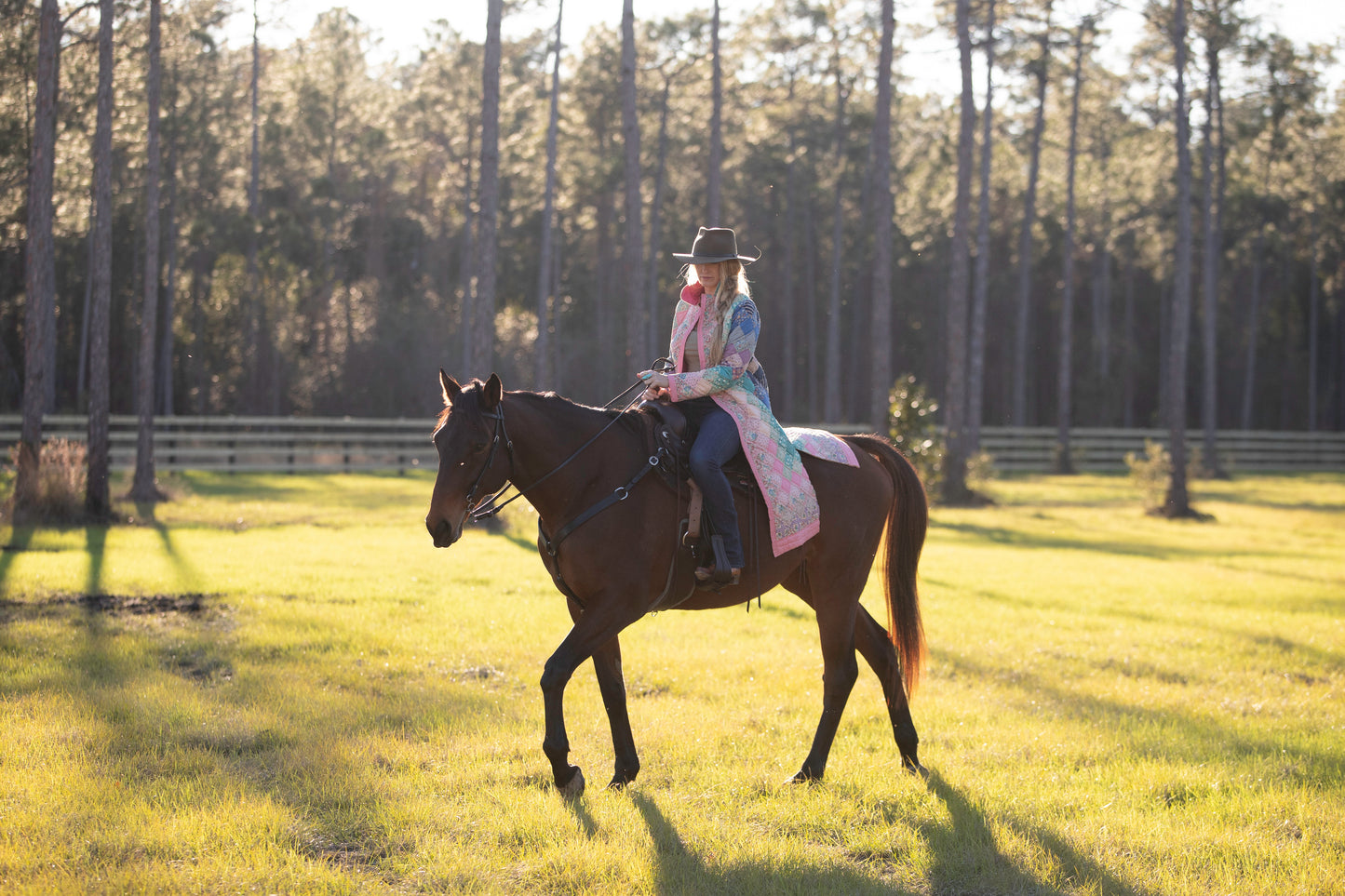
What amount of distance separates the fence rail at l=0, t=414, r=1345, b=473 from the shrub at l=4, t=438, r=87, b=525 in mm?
9549

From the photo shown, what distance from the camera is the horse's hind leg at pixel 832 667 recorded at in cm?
603

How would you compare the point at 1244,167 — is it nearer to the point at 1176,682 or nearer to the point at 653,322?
the point at 653,322

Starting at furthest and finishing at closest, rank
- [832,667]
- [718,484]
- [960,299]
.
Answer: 1. [960,299]
2. [832,667]
3. [718,484]

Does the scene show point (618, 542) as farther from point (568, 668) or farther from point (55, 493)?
point (55, 493)

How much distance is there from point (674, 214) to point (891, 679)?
4725 cm

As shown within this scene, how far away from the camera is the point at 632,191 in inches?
822

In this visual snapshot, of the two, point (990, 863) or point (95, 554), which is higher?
point (95, 554)

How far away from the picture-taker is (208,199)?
121 feet

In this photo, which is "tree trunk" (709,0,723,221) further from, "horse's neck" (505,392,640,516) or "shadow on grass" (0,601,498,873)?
"horse's neck" (505,392,640,516)

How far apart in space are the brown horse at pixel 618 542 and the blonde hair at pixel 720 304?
565mm

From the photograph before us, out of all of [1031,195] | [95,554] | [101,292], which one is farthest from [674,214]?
[95,554]

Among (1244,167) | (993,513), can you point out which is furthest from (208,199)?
(1244,167)

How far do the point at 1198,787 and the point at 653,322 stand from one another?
36.0 m

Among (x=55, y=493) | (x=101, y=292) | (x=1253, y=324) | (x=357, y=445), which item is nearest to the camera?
(x=55, y=493)
